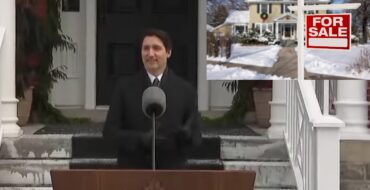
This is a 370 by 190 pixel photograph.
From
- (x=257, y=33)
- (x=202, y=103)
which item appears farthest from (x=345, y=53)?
(x=202, y=103)

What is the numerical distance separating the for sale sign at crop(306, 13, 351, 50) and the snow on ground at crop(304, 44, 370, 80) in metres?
0.04

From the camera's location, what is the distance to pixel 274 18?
4.93m

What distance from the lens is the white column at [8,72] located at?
518 centimetres

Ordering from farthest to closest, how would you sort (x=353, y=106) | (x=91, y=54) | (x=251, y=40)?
1. (x=91, y=54)
2. (x=353, y=106)
3. (x=251, y=40)

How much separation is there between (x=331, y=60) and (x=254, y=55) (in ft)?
2.02

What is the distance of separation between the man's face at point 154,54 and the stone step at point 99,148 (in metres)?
2.44

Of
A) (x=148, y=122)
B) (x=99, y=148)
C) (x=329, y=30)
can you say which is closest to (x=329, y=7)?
(x=329, y=30)

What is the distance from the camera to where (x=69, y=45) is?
670 centimetres

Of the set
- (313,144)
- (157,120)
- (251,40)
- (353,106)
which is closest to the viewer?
(157,120)

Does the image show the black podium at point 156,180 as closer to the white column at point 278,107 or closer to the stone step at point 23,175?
the stone step at point 23,175

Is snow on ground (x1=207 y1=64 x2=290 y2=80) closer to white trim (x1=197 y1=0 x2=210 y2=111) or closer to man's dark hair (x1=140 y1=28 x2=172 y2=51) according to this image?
white trim (x1=197 y1=0 x2=210 y2=111)

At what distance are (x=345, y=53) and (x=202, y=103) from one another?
2.20 metres

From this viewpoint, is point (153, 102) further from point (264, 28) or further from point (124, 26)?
point (124, 26)

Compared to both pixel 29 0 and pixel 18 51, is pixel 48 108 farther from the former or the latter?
pixel 29 0
